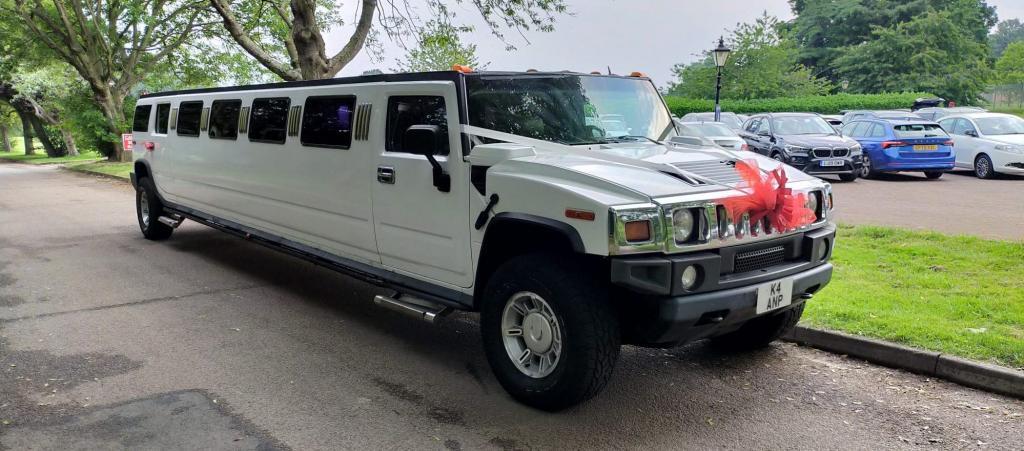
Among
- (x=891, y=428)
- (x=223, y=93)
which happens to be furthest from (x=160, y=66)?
(x=891, y=428)

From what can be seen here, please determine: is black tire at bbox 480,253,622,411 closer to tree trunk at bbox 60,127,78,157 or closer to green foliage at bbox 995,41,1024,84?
tree trunk at bbox 60,127,78,157

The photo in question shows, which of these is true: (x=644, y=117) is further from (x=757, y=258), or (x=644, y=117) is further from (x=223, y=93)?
(x=223, y=93)

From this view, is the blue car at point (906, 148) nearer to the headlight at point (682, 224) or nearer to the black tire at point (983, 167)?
the black tire at point (983, 167)

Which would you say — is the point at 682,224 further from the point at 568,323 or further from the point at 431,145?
the point at 431,145

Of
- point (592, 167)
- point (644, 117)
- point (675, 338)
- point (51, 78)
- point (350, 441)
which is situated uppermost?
point (51, 78)

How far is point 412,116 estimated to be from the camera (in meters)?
5.13

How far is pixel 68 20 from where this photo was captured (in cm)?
2720

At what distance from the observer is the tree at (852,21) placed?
46875mm

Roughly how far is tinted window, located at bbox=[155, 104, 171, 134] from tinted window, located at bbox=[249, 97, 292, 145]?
2.86 meters

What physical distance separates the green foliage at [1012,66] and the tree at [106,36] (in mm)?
47486

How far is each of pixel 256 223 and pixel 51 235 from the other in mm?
5425

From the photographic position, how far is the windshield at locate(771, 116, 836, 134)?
1725 cm

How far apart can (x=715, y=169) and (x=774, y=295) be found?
0.82m

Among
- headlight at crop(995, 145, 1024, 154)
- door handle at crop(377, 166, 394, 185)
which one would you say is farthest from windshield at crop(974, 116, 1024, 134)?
door handle at crop(377, 166, 394, 185)
